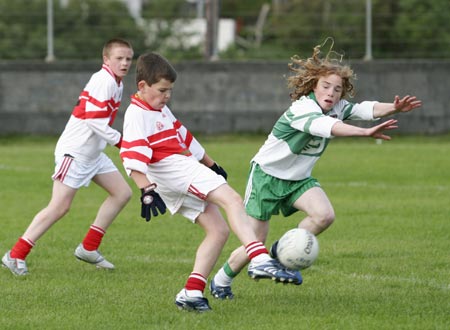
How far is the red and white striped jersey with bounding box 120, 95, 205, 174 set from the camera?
7091mm

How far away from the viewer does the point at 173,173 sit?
7.24 metres

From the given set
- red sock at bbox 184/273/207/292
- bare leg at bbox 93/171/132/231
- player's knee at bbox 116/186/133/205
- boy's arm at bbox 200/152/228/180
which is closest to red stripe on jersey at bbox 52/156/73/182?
bare leg at bbox 93/171/132/231

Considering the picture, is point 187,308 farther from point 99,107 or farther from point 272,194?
point 99,107

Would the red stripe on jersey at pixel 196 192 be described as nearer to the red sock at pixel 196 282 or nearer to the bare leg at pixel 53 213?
the red sock at pixel 196 282

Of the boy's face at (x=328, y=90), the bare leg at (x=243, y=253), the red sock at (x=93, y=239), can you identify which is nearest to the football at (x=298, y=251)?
the bare leg at (x=243, y=253)

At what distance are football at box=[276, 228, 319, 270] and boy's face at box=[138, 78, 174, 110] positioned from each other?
4.18ft

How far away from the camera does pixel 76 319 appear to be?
697 centimetres

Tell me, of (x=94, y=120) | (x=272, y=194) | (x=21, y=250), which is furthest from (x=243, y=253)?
(x=21, y=250)

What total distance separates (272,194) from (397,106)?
3.57 ft

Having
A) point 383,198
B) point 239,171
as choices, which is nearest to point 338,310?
point 383,198

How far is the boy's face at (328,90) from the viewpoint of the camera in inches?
299

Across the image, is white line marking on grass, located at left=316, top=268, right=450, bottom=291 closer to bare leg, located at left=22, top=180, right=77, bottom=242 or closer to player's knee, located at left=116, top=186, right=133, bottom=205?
player's knee, located at left=116, top=186, right=133, bottom=205

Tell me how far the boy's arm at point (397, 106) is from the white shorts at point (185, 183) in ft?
4.40

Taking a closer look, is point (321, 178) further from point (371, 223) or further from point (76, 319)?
point (76, 319)
